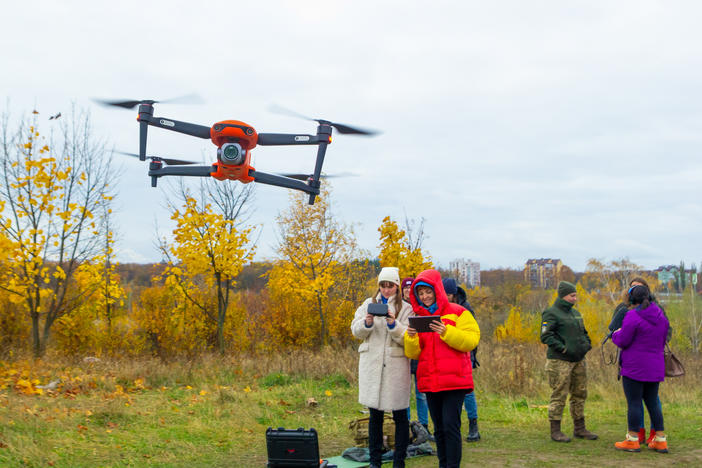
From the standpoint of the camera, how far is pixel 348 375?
1145 centimetres

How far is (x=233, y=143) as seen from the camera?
841 cm

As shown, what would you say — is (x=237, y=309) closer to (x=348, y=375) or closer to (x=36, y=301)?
(x=36, y=301)

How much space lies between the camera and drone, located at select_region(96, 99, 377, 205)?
839 centimetres

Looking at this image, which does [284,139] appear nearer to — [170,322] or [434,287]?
[434,287]

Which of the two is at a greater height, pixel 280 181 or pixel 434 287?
pixel 280 181

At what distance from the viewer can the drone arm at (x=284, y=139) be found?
8.82 m

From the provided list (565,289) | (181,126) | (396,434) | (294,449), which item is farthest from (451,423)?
(181,126)

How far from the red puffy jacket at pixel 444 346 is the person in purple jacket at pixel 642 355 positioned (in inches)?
85.6

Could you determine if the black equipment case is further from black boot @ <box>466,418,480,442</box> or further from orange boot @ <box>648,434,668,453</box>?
orange boot @ <box>648,434,668,453</box>

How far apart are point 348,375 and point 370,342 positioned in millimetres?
6534

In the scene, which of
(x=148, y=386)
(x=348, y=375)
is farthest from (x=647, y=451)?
(x=148, y=386)

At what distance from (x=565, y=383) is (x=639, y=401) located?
75 cm

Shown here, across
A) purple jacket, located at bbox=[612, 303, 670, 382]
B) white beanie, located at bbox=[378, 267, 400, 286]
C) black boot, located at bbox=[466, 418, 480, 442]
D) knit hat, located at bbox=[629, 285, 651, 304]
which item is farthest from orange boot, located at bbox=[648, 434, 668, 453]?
white beanie, located at bbox=[378, 267, 400, 286]

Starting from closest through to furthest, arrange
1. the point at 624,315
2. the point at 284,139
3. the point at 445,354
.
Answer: the point at 445,354, the point at 624,315, the point at 284,139
